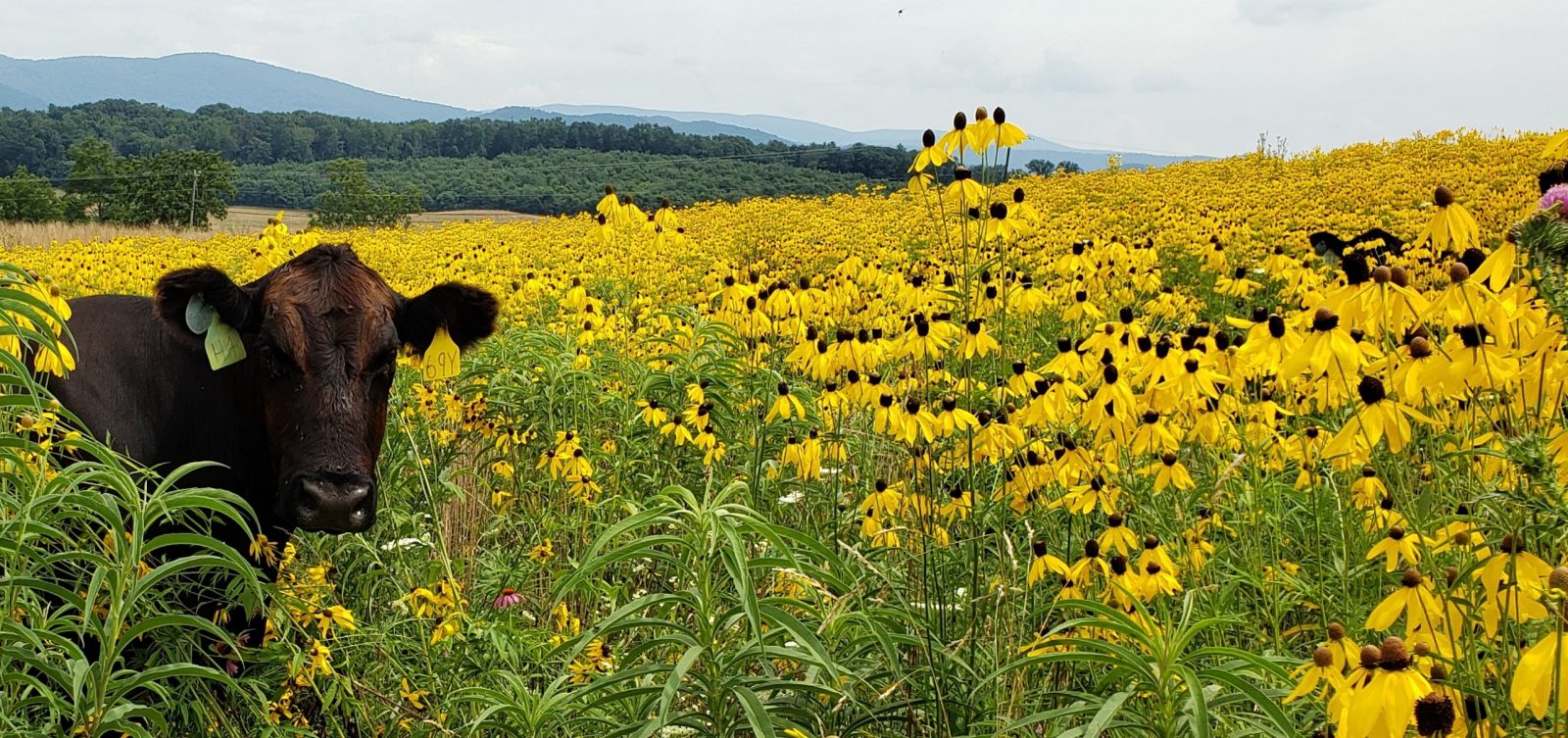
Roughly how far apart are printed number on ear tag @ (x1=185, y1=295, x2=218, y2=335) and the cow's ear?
587mm

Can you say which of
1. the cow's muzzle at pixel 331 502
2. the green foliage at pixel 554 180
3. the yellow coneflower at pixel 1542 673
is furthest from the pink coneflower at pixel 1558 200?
the green foliage at pixel 554 180

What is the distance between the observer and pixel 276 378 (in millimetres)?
3486

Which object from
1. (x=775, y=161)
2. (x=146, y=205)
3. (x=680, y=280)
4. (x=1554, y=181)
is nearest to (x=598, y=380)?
(x=1554, y=181)

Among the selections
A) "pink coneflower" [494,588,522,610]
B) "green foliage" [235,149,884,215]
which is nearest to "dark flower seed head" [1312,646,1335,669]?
"pink coneflower" [494,588,522,610]

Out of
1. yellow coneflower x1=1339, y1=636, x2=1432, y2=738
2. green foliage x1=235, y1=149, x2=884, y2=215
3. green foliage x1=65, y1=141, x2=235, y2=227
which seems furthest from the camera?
green foliage x1=235, y1=149, x2=884, y2=215

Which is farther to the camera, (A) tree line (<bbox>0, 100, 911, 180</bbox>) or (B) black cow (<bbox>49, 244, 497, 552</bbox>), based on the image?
(A) tree line (<bbox>0, 100, 911, 180</bbox>)

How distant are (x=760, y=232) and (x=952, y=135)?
1400 cm

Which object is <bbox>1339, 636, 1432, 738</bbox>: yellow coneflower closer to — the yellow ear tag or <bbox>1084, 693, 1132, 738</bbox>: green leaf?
<bbox>1084, 693, 1132, 738</bbox>: green leaf

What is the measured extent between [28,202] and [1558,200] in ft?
137

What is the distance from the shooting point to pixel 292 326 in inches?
134

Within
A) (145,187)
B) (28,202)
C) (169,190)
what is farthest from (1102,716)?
(145,187)

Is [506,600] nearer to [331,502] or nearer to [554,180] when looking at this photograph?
[331,502]

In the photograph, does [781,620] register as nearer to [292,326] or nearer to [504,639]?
[504,639]

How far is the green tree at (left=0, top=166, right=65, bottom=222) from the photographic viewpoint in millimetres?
33938
